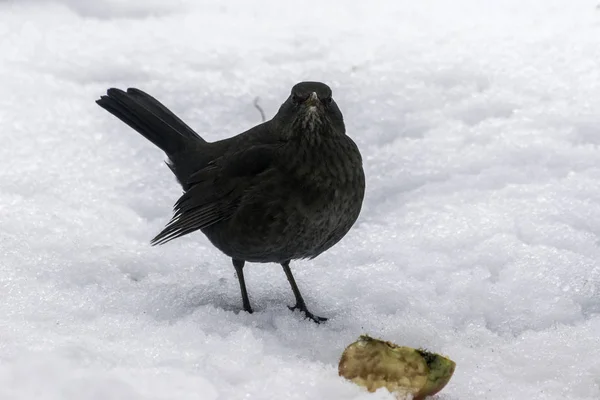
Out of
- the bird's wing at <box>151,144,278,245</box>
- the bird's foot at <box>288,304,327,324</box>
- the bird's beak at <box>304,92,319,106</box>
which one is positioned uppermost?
the bird's beak at <box>304,92,319,106</box>

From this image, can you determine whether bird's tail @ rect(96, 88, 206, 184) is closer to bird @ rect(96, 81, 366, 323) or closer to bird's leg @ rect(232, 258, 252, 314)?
bird @ rect(96, 81, 366, 323)

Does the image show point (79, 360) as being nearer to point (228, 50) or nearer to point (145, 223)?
point (145, 223)

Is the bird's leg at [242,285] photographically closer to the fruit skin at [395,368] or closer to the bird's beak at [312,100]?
the bird's beak at [312,100]

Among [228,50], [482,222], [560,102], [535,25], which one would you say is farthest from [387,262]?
[535,25]

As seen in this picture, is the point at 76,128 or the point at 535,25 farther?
the point at 535,25

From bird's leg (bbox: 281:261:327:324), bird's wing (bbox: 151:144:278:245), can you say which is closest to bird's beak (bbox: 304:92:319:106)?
bird's wing (bbox: 151:144:278:245)

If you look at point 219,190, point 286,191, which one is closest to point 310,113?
point 286,191
